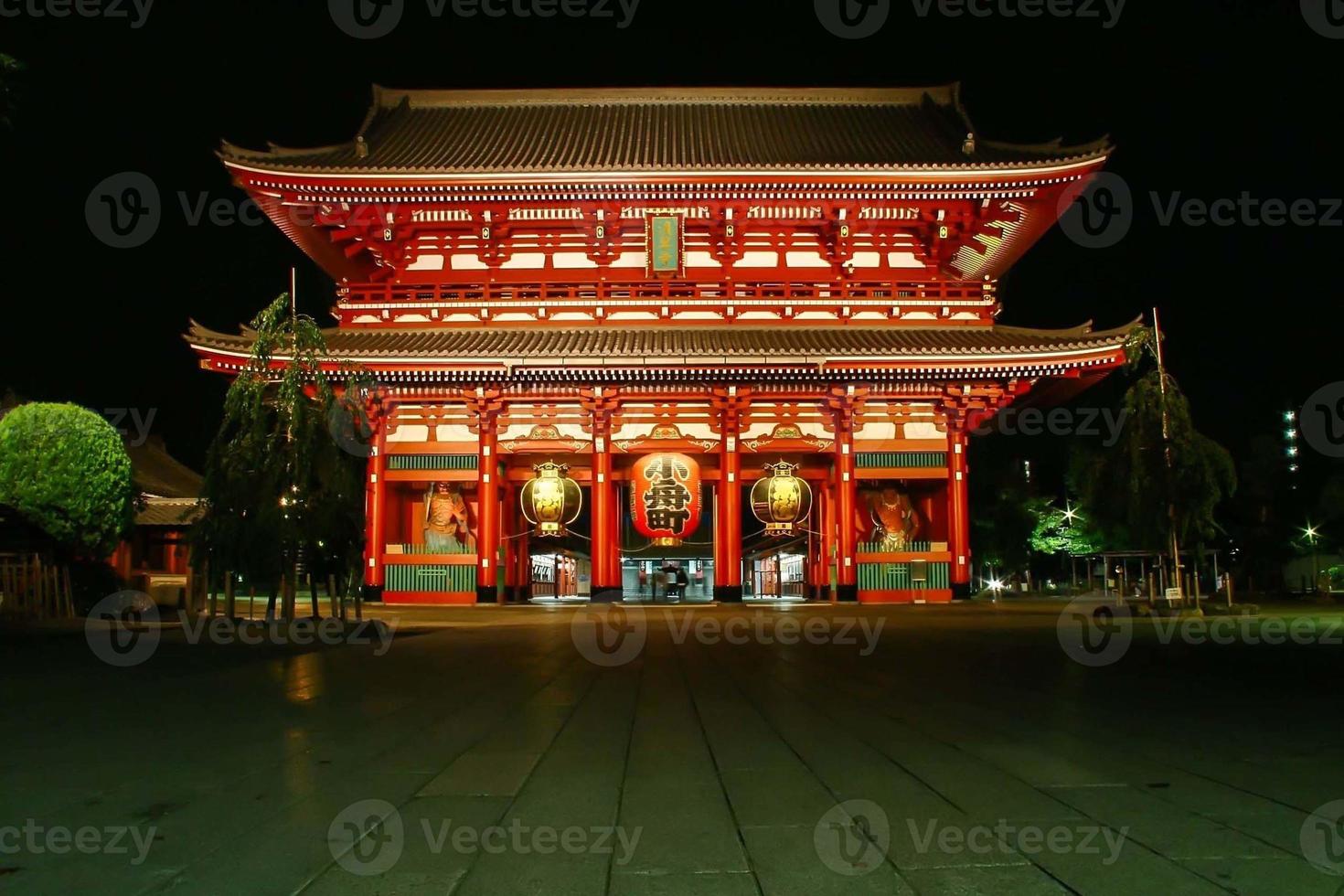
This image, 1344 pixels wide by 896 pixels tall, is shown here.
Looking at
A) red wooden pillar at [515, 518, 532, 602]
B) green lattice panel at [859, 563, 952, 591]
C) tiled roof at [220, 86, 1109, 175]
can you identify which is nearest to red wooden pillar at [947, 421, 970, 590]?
green lattice panel at [859, 563, 952, 591]

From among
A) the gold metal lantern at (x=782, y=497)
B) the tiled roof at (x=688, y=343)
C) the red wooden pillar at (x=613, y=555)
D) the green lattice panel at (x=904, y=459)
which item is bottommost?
the red wooden pillar at (x=613, y=555)

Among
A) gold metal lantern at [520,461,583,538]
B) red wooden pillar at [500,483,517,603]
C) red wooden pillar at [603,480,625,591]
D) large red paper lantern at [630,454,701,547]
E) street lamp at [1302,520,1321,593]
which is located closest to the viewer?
large red paper lantern at [630,454,701,547]

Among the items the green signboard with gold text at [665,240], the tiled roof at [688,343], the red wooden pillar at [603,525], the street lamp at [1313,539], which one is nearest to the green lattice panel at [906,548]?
the tiled roof at [688,343]

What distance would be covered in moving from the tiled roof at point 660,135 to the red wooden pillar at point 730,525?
22.5 feet

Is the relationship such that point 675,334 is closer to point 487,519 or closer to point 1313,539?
point 487,519

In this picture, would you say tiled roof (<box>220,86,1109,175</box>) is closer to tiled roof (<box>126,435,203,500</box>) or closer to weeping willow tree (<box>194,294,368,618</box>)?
weeping willow tree (<box>194,294,368,618</box>)

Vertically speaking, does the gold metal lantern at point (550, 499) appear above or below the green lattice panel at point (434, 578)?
above

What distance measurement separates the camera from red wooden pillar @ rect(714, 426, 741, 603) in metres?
24.1

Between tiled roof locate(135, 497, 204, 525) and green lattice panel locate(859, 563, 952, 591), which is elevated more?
tiled roof locate(135, 497, 204, 525)

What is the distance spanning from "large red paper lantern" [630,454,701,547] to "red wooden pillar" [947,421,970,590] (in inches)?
250

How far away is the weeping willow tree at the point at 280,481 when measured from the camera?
1339cm

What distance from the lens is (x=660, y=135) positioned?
28.1 metres

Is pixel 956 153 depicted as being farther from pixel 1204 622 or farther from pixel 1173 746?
pixel 1173 746

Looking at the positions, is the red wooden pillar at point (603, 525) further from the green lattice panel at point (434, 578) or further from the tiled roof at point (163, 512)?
the tiled roof at point (163, 512)
